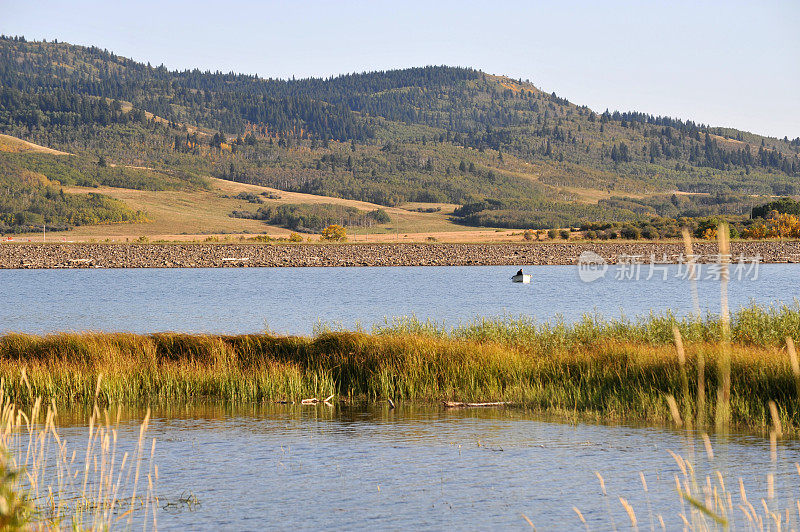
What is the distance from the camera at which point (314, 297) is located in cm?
6328

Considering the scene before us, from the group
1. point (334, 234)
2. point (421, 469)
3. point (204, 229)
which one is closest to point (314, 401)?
point (421, 469)

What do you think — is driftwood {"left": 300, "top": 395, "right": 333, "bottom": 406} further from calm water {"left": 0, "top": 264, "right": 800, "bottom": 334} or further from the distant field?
the distant field

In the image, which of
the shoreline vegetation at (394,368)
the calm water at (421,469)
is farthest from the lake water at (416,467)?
the shoreline vegetation at (394,368)

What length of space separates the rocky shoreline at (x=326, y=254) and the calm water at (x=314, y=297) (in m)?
12.7

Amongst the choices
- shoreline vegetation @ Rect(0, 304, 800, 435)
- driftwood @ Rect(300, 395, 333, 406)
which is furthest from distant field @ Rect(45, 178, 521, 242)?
driftwood @ Rect(300, 395, 333, 406)

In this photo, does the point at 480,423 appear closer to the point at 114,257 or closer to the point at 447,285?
the point at 447,285

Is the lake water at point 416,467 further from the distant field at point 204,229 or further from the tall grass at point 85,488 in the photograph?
the distant field at point 204,229

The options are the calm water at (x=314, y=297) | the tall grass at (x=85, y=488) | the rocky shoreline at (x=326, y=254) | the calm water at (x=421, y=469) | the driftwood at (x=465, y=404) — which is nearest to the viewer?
the tall grass at (x=85, y=488)

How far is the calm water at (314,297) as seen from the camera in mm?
45656

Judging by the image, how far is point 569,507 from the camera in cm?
1171

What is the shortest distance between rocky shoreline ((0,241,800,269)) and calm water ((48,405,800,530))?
100431mm

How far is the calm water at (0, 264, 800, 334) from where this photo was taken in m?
45.7

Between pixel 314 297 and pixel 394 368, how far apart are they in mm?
43567

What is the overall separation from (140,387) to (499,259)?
10107cm
